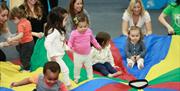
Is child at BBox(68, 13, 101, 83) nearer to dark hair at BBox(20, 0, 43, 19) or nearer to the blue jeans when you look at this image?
the blue jeans

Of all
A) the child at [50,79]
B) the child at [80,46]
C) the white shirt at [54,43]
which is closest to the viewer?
the child at [50,79]

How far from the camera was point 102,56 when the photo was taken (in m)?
3.79

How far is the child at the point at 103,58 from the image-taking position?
376 centimetres

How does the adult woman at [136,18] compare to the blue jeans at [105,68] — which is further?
the adult woman at [136,18]

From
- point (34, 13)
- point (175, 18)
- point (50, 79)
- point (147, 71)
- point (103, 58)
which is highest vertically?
point (34, 13)

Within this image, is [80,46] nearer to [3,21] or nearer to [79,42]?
[79,42]

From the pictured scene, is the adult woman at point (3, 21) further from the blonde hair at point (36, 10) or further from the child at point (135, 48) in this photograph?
the child at point (135, 48)

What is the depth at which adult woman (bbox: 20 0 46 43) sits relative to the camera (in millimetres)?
4336

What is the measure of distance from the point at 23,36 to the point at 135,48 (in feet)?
3.74

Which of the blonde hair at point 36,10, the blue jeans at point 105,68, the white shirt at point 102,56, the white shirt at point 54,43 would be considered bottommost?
the blue jeans at point 105,68

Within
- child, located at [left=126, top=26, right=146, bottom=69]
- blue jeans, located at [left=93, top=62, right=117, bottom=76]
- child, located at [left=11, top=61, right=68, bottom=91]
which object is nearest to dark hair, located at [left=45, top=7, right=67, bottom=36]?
child, located at [left=11, top=61, right=68, bottom=91]

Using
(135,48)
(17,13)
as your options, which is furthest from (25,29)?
(135,48)

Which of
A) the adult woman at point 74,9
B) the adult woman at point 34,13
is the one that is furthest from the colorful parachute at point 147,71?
the adult woman at point 34,13

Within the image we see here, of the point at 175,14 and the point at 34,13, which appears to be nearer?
the point at 175,14
